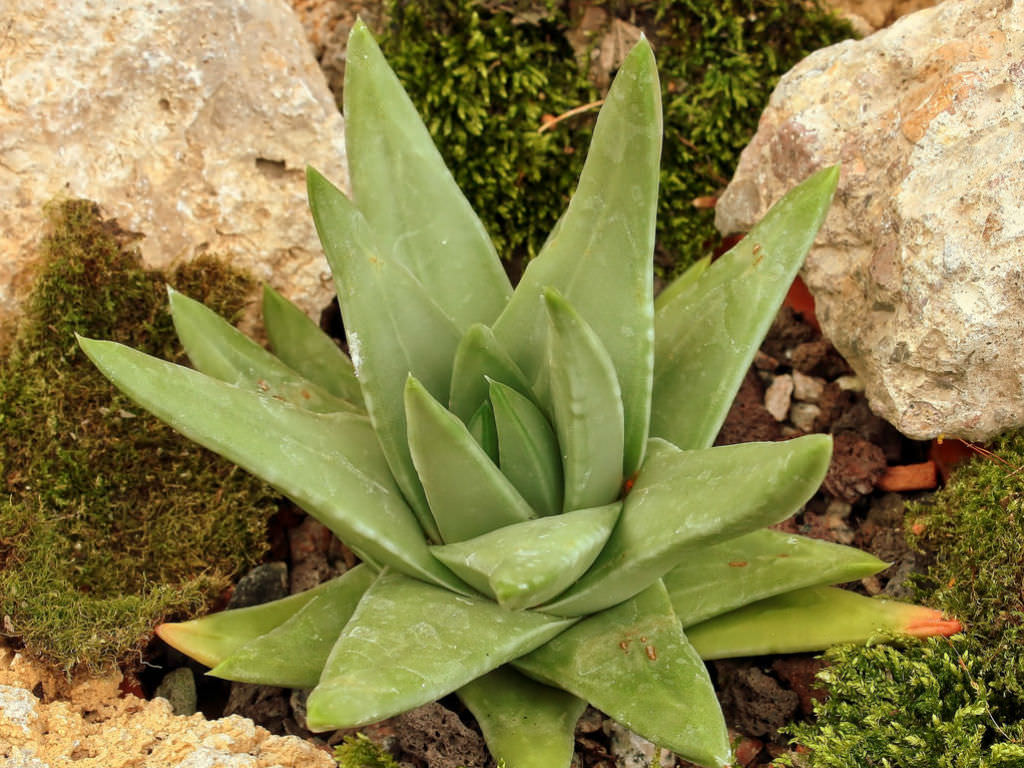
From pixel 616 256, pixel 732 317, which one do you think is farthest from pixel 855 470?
pixel 616 256

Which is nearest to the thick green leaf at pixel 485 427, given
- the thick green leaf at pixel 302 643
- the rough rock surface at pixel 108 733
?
the thick green leaf at pixel 302 643

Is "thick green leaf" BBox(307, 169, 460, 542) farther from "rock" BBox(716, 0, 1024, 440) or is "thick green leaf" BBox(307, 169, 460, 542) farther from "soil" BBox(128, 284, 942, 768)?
"rock" BBox(716, 0, 1024, 440)

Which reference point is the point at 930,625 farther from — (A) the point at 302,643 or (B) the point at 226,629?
(B) the point at 226,629

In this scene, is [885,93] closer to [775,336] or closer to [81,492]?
[775,336]

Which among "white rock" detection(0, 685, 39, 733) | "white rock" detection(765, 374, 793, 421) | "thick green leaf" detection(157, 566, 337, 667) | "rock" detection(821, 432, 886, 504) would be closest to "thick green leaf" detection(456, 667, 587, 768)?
"thick green leaf" detection(157, 566, 337, 667)

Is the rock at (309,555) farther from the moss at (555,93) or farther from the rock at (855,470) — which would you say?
the rock at (855,470)

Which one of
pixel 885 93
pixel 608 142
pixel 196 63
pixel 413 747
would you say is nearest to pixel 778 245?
pixel 608 142

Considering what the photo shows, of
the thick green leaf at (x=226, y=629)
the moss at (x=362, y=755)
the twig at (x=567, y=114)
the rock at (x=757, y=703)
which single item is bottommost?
the rock at (x=757, y=703)
